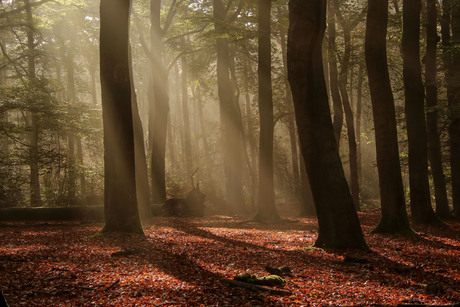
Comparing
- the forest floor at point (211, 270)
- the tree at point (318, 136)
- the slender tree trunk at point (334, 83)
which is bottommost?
the forest floor at point (211, 270)

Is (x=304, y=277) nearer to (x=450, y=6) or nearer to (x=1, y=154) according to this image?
(x=450, y=6)

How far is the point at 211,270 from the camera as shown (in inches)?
246

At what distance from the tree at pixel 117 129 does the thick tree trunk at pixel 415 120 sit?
A: 832 centimetres

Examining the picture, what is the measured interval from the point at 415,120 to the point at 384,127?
2.36 metres

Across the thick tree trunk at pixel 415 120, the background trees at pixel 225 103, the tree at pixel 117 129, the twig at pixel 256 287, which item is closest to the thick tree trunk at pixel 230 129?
the background trees at pixel 225 103

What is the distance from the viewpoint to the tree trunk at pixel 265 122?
14.5 metres

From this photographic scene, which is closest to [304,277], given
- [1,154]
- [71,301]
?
[71,301]

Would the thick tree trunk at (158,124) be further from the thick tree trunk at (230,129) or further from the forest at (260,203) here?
the thick tree trunk at (230,129)

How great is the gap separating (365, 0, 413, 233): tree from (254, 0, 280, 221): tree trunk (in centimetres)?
428

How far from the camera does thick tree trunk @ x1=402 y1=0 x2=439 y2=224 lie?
40.6 feet

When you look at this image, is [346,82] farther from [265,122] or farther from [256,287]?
[256,287]

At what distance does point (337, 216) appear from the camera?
8141 millimetres

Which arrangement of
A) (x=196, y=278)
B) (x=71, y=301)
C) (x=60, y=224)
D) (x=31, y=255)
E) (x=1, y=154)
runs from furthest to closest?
(x=1, y=154)
(x=60, y=224)
(x=31, y=255)
(x=196, y=278)
(x=71, y=301)

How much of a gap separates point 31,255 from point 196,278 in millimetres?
3292
